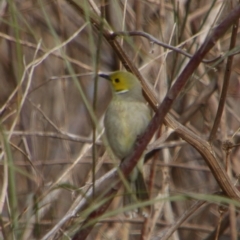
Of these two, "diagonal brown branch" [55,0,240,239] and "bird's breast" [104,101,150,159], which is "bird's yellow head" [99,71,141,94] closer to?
"bird's breast" [104,101,150,159]

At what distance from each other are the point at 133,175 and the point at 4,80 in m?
1.67

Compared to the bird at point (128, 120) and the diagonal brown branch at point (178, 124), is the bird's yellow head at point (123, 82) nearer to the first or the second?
the bird at point (128, 120)

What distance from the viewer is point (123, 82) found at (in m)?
3.34

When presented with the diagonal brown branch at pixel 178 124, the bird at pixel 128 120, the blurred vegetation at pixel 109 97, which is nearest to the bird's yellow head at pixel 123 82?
the bird at pixel 128 120

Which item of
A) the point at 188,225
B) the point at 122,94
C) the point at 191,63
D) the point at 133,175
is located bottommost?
the point at 188,225

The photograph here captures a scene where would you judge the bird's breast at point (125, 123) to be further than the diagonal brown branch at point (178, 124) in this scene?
Yes

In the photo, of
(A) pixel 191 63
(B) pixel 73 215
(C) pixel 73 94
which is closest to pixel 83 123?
(C) pixel 73 94

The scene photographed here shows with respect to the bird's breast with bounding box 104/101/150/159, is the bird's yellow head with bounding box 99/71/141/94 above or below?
above

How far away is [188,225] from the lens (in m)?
4.23

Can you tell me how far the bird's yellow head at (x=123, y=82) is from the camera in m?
3.32

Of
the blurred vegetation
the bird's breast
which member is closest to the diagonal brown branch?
the bird's breast

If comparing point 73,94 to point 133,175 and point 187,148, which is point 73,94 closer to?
point 187,148

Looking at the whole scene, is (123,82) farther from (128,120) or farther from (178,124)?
(178,124)

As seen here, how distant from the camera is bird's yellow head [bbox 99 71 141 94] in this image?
3320 mm
